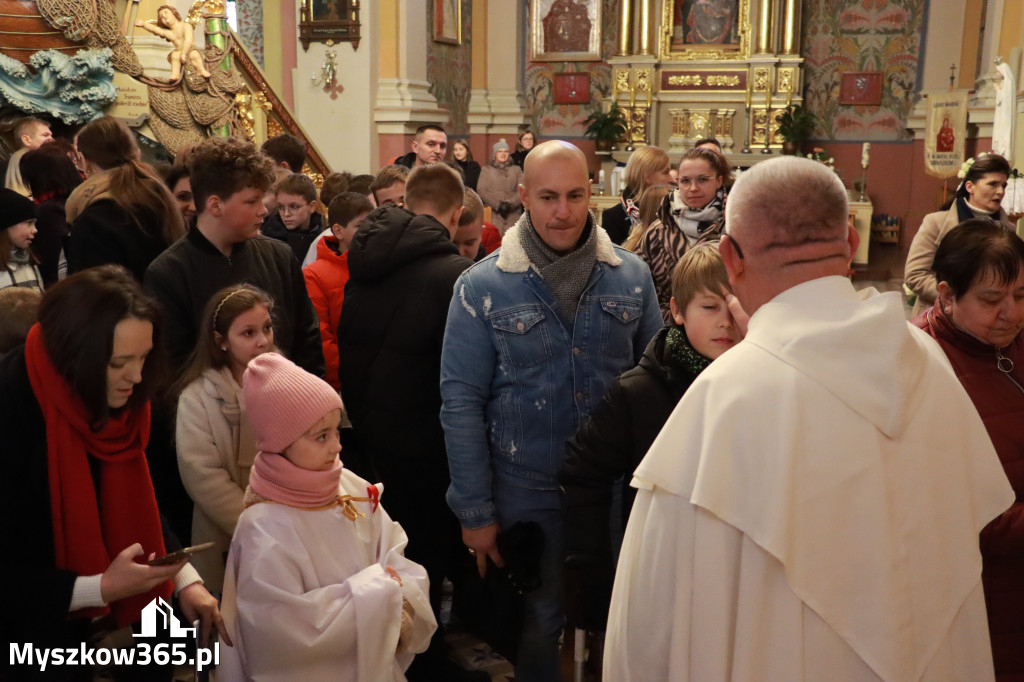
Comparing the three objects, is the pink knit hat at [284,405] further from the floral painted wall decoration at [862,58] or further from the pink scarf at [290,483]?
the floral painted wall decoration at [862,58]

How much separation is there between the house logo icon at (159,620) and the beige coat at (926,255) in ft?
12.2

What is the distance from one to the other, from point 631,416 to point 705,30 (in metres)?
13.1

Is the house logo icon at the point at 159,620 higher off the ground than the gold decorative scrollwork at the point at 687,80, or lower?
lower

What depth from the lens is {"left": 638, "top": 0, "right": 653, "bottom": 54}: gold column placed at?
46.7 feet

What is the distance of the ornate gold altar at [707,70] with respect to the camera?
1391cm

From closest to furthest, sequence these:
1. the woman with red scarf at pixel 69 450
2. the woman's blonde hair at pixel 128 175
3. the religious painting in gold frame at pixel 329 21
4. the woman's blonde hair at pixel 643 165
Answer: the woman with red scarf at pixel 69 450 → the woman's blonde hair at pixel 128 175 → the woman's blonde hair at pixel 643 165 → the religious painting in gold frame at pixel 329 21

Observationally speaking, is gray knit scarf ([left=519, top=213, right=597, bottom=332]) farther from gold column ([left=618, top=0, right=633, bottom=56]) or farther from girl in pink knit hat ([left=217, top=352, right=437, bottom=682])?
gold column ([left=618, top=0, right=633, bottom=56])

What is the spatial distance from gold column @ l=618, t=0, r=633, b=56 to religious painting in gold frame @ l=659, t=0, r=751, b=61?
0.48 metres

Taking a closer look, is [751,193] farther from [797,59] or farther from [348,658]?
[797,59]

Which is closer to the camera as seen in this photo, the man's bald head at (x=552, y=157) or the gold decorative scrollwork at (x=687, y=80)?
the man's bald head at (x=552, y=157)

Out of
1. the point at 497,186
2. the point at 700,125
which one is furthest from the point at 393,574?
the point at 700,125

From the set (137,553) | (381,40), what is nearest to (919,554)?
(137,553)

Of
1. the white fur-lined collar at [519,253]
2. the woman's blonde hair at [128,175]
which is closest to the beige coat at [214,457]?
the white fur-lined collar at [519,253]

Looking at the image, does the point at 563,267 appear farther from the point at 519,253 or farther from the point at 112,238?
the point at 112,238
